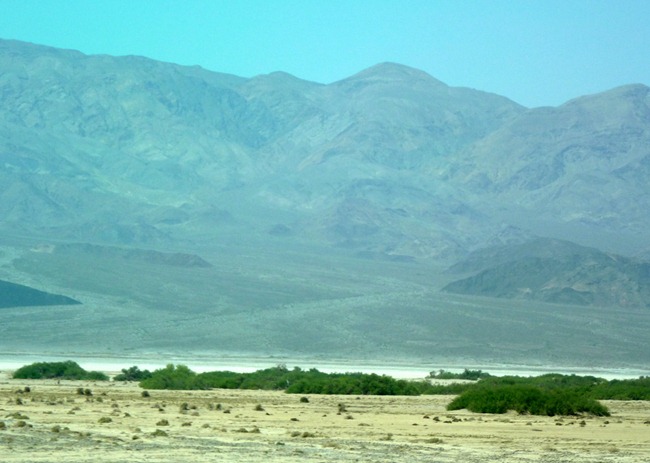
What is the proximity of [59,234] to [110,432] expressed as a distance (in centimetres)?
16503

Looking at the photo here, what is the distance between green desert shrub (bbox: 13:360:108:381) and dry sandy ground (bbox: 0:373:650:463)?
11.5 meters

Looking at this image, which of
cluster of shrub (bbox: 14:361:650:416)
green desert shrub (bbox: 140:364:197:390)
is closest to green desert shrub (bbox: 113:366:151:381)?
cluster of shrub (bbox: 14:361:650:416)

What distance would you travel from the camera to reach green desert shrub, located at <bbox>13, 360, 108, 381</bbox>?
4088cm

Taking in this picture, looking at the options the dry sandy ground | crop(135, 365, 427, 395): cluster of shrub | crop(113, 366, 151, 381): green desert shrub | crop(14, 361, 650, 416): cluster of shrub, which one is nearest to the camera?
the dry sandy ground

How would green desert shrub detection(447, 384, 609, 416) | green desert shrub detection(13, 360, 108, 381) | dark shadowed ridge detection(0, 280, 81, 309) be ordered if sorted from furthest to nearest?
1. dark shadowed ridge detection(0, 280, 81, 309)
2. green desert shrub detection(13, 360, 108, 381)
3. green desert shrub detection(447, 384, 609, 416)

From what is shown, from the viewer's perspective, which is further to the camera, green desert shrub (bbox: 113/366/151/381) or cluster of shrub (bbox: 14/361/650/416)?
green desert shrub (bbox: 113/366/151/381)

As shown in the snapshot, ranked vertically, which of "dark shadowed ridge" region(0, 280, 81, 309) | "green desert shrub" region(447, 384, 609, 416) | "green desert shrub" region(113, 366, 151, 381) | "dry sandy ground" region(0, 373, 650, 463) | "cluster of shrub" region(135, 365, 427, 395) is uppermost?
"dark shadowed ridge" region(0, 280, 81, 309)

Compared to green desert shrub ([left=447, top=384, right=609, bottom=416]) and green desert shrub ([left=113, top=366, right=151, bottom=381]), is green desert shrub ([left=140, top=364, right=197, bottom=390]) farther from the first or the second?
green desert shrub ([left=447, top=384, right=609, bottom=416])

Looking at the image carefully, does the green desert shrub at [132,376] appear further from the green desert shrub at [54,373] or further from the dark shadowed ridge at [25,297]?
the dark shadowed ridge at [25,297]

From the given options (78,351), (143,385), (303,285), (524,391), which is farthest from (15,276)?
(524,391)

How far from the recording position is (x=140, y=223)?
19388cm

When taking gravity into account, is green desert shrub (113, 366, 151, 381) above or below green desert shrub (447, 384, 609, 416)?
above

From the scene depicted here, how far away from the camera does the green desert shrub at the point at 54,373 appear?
40.9 m

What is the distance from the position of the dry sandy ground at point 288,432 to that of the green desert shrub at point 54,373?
37.7 feet
